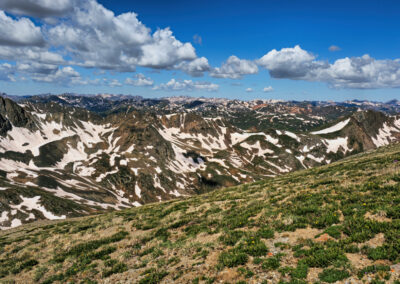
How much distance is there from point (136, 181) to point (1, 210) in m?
87.9

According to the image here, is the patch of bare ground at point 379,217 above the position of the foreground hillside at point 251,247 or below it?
above

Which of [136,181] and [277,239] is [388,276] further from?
[136,181]

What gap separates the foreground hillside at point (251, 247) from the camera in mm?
10992

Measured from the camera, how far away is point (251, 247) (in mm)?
13641

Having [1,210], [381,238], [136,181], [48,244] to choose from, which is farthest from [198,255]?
[136,181]

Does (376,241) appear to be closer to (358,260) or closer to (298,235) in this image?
(358,260)

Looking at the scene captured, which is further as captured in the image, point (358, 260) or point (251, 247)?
point (251, 247)

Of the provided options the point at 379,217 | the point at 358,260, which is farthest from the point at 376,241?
the point at 379,217

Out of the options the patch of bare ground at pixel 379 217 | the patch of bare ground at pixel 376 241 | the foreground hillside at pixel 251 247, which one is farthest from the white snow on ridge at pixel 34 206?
the patch of bare ground at pixel 376 241

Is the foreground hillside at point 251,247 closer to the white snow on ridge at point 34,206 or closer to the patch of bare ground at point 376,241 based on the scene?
the patch of bare ground at point 376,241

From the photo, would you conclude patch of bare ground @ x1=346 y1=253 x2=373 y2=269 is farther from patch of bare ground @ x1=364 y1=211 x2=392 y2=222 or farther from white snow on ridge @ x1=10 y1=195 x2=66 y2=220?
white snow on ridge @ x1=10 y1=195 x2=66 y2=220

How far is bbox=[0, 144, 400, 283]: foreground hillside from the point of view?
1099 centimetres

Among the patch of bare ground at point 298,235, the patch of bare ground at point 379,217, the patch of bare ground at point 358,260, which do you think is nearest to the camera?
→ the patch of bare ground at point 358,260

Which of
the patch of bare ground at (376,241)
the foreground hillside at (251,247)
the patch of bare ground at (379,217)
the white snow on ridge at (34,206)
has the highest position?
the patch of bare ground at (379,217)
